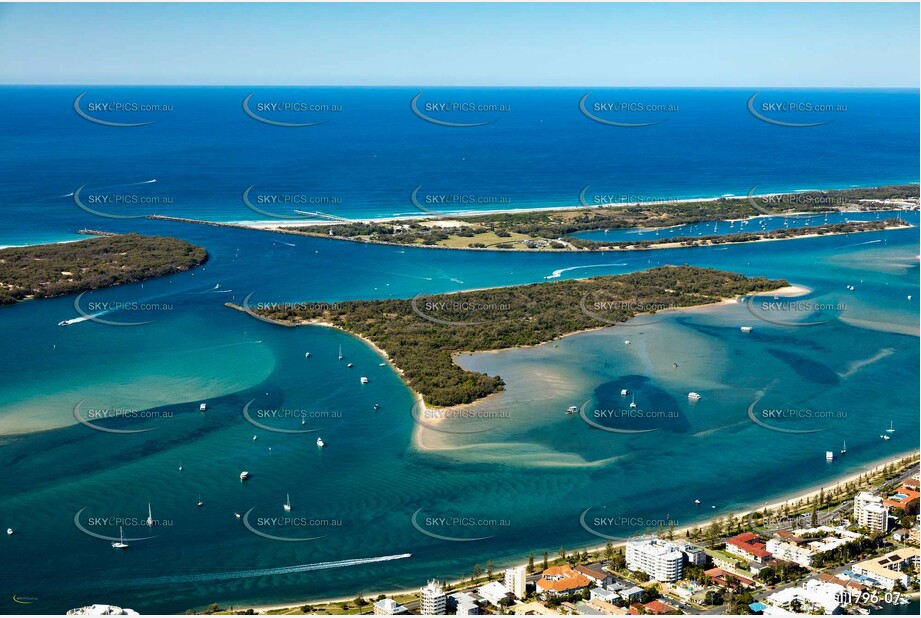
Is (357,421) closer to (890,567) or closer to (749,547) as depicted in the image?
(749,547)

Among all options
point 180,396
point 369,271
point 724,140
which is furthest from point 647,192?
point 180,396

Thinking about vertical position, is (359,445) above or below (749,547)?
above

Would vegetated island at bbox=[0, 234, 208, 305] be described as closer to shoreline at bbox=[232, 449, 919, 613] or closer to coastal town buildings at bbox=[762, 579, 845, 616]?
shoreline at bbox=[232, 449, 919, 613]

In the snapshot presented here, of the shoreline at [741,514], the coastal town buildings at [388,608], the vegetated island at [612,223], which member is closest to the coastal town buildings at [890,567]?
the shoreline at [741,514]

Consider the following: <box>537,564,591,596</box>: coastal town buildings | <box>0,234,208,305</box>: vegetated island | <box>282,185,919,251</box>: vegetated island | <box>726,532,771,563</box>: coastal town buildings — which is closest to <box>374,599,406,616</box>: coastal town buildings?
<box>537,564,591,596</box>: coastal town buildings

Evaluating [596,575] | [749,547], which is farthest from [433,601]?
[749,547]

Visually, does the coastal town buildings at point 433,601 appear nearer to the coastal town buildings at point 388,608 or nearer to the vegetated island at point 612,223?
the coastal town buildings at point 388,608
